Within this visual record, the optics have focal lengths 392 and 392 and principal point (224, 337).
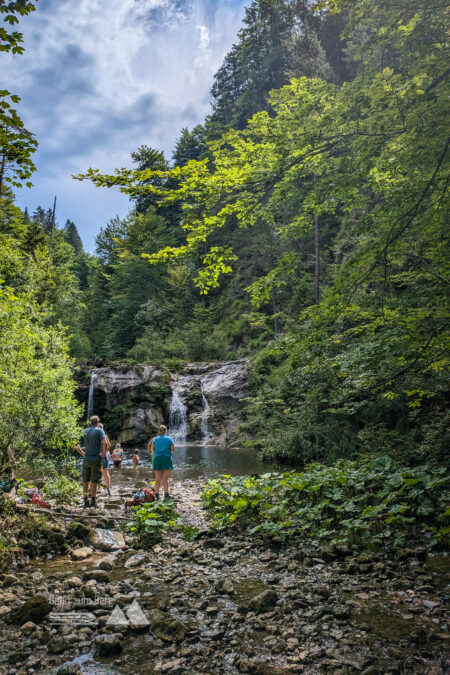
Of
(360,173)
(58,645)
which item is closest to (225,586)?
(58,645)

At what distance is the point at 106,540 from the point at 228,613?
310 cm

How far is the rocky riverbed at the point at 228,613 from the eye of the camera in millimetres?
3018

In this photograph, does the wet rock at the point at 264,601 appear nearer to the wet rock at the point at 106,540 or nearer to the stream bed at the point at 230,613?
the stream bed at the point at 230,613

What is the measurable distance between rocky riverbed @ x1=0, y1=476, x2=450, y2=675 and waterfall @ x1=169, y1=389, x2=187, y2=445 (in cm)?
1815

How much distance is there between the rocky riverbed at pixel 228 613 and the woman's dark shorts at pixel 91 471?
2.98 m

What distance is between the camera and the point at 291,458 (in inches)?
518

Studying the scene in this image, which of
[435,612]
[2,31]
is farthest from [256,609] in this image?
[2,31]

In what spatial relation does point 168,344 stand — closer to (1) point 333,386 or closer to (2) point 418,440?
(1) point 333,386

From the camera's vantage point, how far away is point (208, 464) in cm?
1559

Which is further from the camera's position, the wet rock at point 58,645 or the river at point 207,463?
the river at point 207,463

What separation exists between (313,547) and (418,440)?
4689 millimetres

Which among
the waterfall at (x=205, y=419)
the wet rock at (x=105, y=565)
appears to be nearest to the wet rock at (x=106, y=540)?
the wet rock at (x=105, y=565)

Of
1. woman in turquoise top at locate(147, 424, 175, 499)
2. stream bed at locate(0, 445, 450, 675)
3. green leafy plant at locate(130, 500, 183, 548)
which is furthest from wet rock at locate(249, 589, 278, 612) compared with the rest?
woman in turquoise top at locate(147, 424, 175, 499)

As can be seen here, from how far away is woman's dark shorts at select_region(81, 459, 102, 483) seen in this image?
8.44 m
